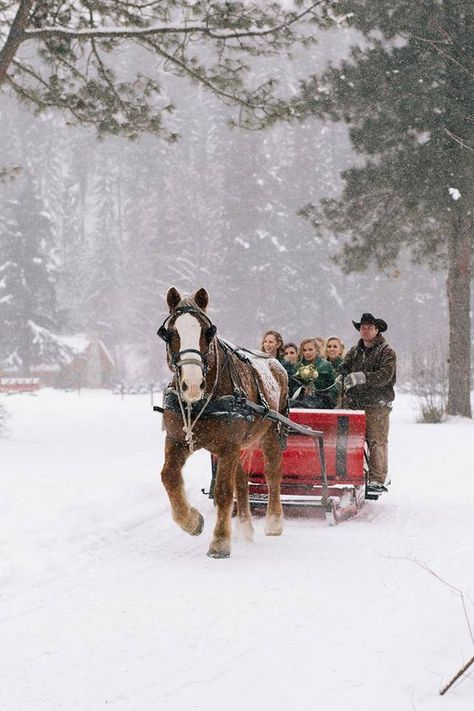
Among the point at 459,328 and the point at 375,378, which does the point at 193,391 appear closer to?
the point at 375,378

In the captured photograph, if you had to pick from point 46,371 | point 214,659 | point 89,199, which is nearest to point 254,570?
point 214,659

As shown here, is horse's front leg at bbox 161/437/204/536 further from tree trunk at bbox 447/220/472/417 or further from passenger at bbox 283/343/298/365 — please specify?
tree trunk at bbox 447/220/472/417

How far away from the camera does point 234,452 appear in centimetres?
681

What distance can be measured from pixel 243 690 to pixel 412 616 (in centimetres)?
154

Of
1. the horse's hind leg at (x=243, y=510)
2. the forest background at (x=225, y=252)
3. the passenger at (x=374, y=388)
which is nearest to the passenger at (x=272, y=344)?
the passenger at (x=374, y=388)

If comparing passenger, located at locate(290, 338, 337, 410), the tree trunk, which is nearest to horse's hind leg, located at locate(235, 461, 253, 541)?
passenger, located at locate(290, 338, 337, 410)

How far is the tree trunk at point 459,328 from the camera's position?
22703 mm

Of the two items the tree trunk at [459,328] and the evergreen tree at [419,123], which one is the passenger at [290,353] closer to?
the evergreen tree at [419,123]

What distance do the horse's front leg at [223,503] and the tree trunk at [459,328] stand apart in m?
17.1

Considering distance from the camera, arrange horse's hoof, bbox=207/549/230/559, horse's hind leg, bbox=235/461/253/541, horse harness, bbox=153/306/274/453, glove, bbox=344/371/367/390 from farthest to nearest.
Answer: glove, bbox=344/371/367/390
horse's hind leg, bbox=235/461/253/541
horse's hoof, bbox=207/549/230/559
horse harness, bbox=153/306/274/453

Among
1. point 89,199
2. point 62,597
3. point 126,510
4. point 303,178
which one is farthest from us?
point 89,199

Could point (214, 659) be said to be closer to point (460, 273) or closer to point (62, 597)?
point (62, 597)

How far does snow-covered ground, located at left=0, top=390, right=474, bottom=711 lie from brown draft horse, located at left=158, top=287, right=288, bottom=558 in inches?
18.1

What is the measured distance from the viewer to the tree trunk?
22.7 m
